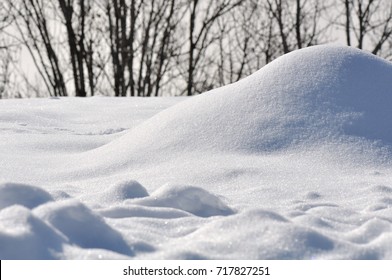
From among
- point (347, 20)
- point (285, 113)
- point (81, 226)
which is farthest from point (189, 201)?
point (347, 20)

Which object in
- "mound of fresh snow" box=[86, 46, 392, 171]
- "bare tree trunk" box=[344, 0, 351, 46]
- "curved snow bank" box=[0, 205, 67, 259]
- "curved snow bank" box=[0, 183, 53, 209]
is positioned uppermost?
"bare tree trunk" box=[344, 0, 351, 46]

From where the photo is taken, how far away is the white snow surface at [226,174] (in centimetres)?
200

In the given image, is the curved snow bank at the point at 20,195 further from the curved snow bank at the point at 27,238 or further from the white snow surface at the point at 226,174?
the curved snow bank at the point at 27,238

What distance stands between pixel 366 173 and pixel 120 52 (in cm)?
838

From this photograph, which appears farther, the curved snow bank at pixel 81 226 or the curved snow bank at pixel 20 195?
the curved snow bank at pixel 20 195

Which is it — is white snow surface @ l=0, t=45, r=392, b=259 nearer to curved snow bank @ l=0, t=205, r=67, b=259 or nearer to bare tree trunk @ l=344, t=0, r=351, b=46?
curved snow bank @ l=0, t=205, r=67, b=259

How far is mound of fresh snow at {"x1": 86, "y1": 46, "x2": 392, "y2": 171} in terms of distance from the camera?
3393mm

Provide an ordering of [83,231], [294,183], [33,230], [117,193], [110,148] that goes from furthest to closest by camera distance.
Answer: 1. [110,148]
2. [294,183]
3. [117,193]
4. [83,231]
5. [33,230]

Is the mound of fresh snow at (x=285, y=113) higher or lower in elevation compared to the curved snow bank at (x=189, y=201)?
higher

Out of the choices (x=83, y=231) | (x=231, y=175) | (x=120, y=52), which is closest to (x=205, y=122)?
(x=231, y=175)

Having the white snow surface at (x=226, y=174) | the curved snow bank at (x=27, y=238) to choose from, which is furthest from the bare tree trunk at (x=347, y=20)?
the curved snow bank at (x=27, y=238)

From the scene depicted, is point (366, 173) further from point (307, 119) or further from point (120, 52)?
point (120, 52)

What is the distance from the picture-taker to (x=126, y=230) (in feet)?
7.00

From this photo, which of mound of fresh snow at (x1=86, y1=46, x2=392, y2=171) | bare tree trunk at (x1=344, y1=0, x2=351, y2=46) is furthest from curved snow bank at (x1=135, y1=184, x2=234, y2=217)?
bare tree trunk at (x1=344, y1=0, x2=351, y2=46)
